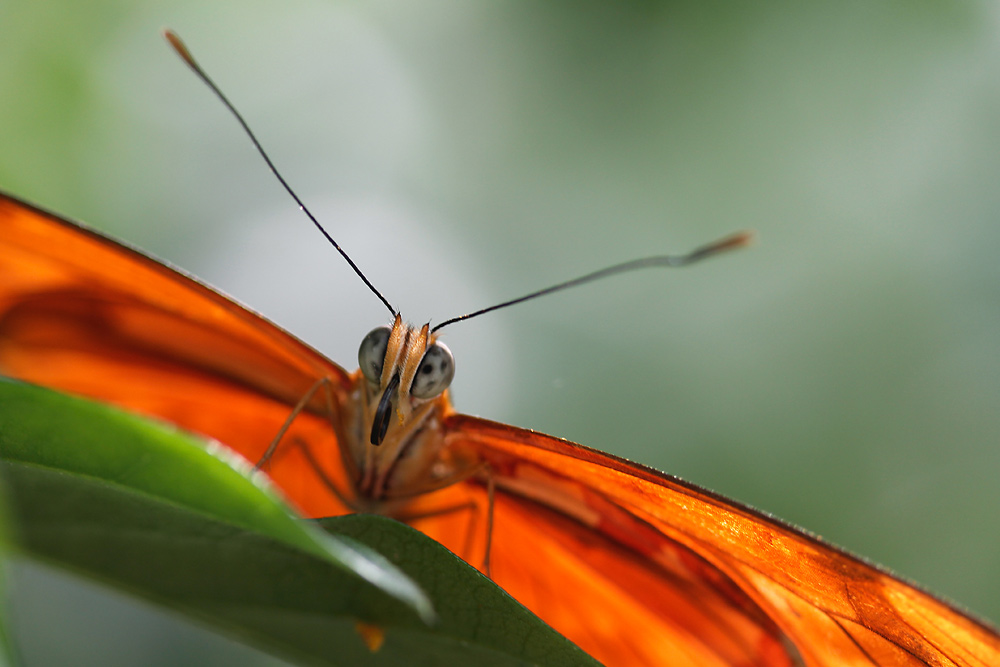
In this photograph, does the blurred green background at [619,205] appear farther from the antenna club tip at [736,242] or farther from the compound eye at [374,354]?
the antenna club tip at [736,242]

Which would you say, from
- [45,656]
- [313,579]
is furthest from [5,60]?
Answer: [313,579]

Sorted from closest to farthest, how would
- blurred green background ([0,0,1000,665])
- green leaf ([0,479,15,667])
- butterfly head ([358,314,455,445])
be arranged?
green leaf ([0,479,15,667]) < butterfly head ([358,314,455,445]) < blurred green background ([0,0,1000,665])

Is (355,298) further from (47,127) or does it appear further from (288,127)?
(47,127)

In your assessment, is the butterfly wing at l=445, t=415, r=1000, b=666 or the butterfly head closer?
the butterfly wing at l=445, t=415, r=1000, b=666

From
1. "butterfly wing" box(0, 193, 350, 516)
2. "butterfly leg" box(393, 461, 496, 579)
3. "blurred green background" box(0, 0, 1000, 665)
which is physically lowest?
"butterfly leg" box(393, 461, 496, 579)

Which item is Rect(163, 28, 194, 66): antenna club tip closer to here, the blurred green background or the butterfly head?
the butterfly head

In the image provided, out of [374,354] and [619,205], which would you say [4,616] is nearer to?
[374,354]

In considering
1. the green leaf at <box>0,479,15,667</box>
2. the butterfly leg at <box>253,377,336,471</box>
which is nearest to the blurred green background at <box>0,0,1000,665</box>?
the butterfly leg at <box>253,377,336,471</box>

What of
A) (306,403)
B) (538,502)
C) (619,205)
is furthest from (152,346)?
(619,205)
